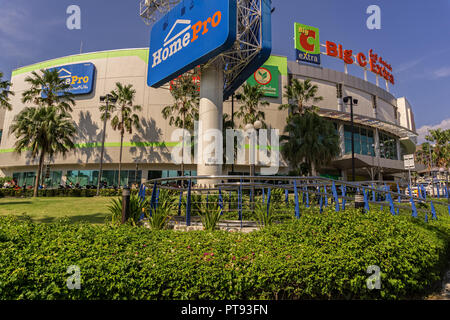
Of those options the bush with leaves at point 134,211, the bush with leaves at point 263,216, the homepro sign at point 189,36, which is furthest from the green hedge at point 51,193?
the bush with leaves at point 263,216

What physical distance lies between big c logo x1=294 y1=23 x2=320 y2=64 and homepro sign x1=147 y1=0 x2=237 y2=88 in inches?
982

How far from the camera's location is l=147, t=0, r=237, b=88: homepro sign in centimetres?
1495

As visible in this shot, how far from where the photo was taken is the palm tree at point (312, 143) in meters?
26.1

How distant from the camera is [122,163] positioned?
116 ft

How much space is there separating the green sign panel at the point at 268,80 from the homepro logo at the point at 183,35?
61.1 feet

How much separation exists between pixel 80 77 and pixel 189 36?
92.0 ft

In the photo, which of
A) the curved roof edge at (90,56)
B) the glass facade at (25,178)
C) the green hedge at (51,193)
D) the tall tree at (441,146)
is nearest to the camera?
the green hedge at (51,193)

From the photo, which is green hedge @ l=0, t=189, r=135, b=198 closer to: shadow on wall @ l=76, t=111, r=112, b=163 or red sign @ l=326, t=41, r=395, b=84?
shadow on wall @ l=76, t=111, r=112, b=163

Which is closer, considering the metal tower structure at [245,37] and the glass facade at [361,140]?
the metal tower structure at [245,37]

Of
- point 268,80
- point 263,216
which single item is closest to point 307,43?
point 268,80

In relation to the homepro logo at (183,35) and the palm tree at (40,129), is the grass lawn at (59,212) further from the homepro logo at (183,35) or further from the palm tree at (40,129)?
the palm tree at (40,129)
